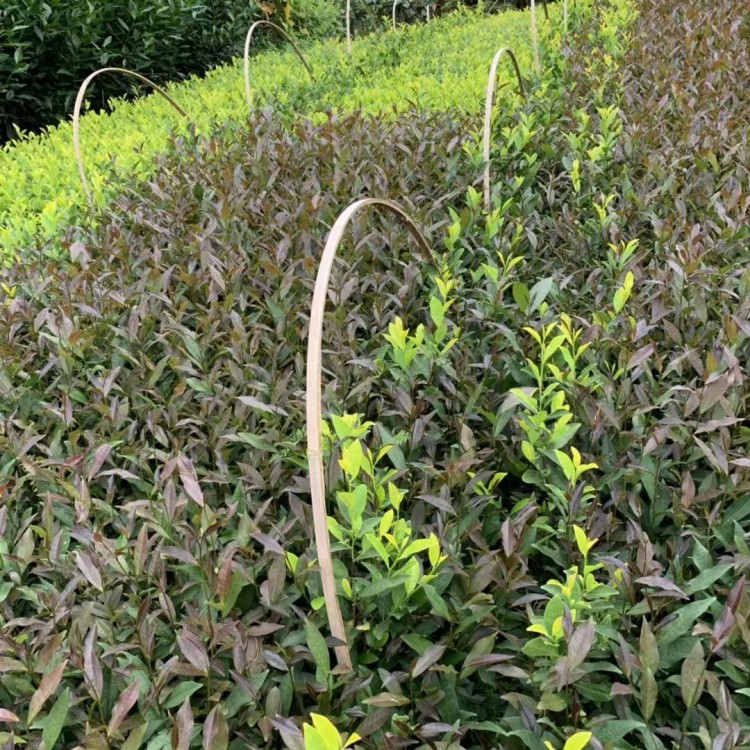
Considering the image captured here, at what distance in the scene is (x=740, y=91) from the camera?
3197 mm

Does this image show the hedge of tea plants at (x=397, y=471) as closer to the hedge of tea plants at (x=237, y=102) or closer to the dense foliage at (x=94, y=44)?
the hedge of tea plants at (x=237, y=102)

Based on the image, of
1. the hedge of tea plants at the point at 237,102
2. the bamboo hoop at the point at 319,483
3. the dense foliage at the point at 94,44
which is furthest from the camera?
the dense foliage at the point at 94,44

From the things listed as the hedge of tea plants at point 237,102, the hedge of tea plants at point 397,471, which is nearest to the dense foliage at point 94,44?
the hedge of tea plants at point 237,102

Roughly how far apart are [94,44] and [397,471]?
288 inches

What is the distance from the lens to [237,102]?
5.00m

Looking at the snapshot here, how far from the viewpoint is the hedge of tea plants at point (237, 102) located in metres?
3.45

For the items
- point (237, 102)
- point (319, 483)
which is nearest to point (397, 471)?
point (319, 483)

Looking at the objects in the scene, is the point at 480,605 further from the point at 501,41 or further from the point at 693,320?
the point at 501,41

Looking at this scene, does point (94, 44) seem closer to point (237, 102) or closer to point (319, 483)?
point (237, 102)

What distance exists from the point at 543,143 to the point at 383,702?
258cm

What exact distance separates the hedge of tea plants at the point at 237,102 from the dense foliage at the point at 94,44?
1366 millimetres

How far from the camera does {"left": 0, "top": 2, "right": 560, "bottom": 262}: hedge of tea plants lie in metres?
3.45

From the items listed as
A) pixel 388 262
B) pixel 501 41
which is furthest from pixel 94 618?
pixel 501 41

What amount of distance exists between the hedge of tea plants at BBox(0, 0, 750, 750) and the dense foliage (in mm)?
4846
